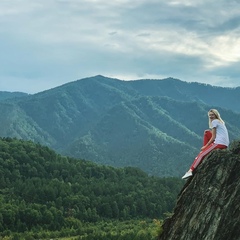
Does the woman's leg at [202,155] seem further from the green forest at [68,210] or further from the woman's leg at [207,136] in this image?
Answer: the green forest at [68,210]

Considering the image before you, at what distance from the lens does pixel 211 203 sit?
18422 millimetres

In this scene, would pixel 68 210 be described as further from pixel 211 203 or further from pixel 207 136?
pixel 211 203

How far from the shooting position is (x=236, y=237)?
659 inches

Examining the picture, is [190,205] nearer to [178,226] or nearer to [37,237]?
[178,226]

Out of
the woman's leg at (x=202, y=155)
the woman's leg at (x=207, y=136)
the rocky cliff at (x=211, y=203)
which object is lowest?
the rocky cliff at (x=211, y=203)

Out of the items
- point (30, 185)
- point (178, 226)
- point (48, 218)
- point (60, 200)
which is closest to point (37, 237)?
point (48, 218)

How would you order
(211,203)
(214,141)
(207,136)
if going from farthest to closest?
(207,136) → (214,141) → (211,203)

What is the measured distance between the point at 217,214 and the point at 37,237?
417 ft

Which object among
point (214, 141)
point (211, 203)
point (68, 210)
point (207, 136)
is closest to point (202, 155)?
point (214, 141)

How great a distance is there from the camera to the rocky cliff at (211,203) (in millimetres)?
17438

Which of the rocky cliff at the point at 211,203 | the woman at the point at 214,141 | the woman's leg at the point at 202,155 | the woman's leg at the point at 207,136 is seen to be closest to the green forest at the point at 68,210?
the woman's leg at the point at 207,136

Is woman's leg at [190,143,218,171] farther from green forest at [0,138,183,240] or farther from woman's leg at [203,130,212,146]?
green forest at [0,138,183,240]

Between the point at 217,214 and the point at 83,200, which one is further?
the point at 83,200

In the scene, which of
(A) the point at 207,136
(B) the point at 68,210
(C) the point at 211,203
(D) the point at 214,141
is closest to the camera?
(C) the point at 211,203
